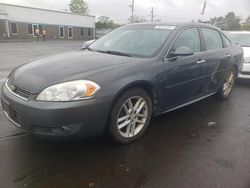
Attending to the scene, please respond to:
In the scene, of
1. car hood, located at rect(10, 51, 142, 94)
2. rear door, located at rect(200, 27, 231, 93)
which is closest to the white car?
rear door, located at rect(200, 27, 231, 93)

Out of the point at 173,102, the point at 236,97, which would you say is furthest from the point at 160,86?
the point at 236,97

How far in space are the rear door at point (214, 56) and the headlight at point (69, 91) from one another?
7.70ft

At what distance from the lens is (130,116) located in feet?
10.8

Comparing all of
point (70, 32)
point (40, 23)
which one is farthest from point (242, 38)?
point (70, 32)

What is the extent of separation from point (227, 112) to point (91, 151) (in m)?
2.92

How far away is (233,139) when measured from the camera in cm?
367

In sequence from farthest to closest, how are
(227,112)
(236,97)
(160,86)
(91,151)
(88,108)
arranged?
(236,97) → (227,112) → (160,86) → (91,151) → (88,108)

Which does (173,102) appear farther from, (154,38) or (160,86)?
(154,38)

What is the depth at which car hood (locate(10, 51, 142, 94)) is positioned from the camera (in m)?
2.84

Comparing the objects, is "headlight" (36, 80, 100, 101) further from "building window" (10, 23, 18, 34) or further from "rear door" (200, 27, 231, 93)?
"building window" (10, 23, 18, 34)

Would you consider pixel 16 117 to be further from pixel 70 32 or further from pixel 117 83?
pixel 70 32

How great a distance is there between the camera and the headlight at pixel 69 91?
8.81 ft

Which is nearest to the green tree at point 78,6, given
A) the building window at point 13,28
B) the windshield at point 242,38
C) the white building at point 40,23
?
the white building at point 40,23

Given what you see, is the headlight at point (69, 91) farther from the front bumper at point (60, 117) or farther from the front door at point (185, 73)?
the front door at point (185, 73)
